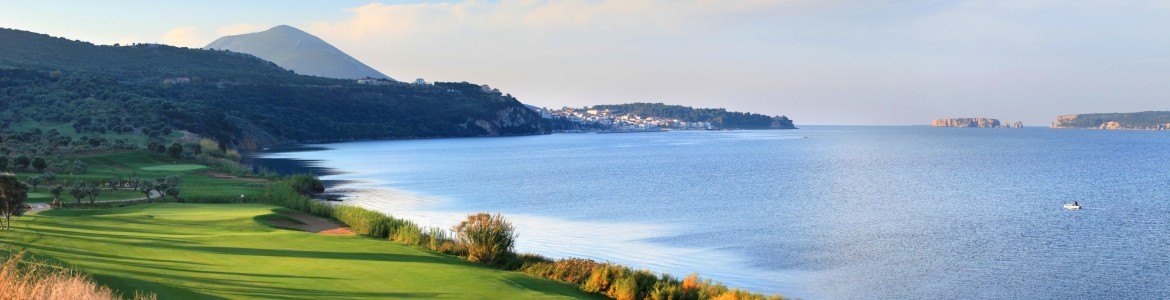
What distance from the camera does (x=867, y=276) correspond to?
2452 centimetres

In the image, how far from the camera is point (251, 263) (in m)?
17.3

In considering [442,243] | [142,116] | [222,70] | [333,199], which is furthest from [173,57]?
[442,243]

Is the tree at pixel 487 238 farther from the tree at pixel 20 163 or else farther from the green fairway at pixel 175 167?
the green fairway at pixel 175 167

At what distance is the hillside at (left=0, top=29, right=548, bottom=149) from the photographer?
9212cm

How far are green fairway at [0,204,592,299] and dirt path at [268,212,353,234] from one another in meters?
2.70

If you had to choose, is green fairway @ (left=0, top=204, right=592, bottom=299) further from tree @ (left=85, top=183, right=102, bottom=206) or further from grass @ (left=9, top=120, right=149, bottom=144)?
grass @ (left=9, top=120, right=149, bottom=144)

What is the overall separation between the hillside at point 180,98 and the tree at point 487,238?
2544 inches

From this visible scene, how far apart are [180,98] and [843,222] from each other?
375 ft

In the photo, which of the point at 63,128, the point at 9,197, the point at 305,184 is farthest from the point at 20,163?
the point at 63,128

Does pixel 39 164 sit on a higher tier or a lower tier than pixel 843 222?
higher

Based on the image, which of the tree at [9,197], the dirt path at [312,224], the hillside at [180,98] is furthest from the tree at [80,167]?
the hillside at [180,98]

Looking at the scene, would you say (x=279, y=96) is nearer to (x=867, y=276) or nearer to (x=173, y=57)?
(x=173, y=57)

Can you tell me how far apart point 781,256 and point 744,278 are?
15.3ft

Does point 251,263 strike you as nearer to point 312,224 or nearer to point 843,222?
point 312,224
